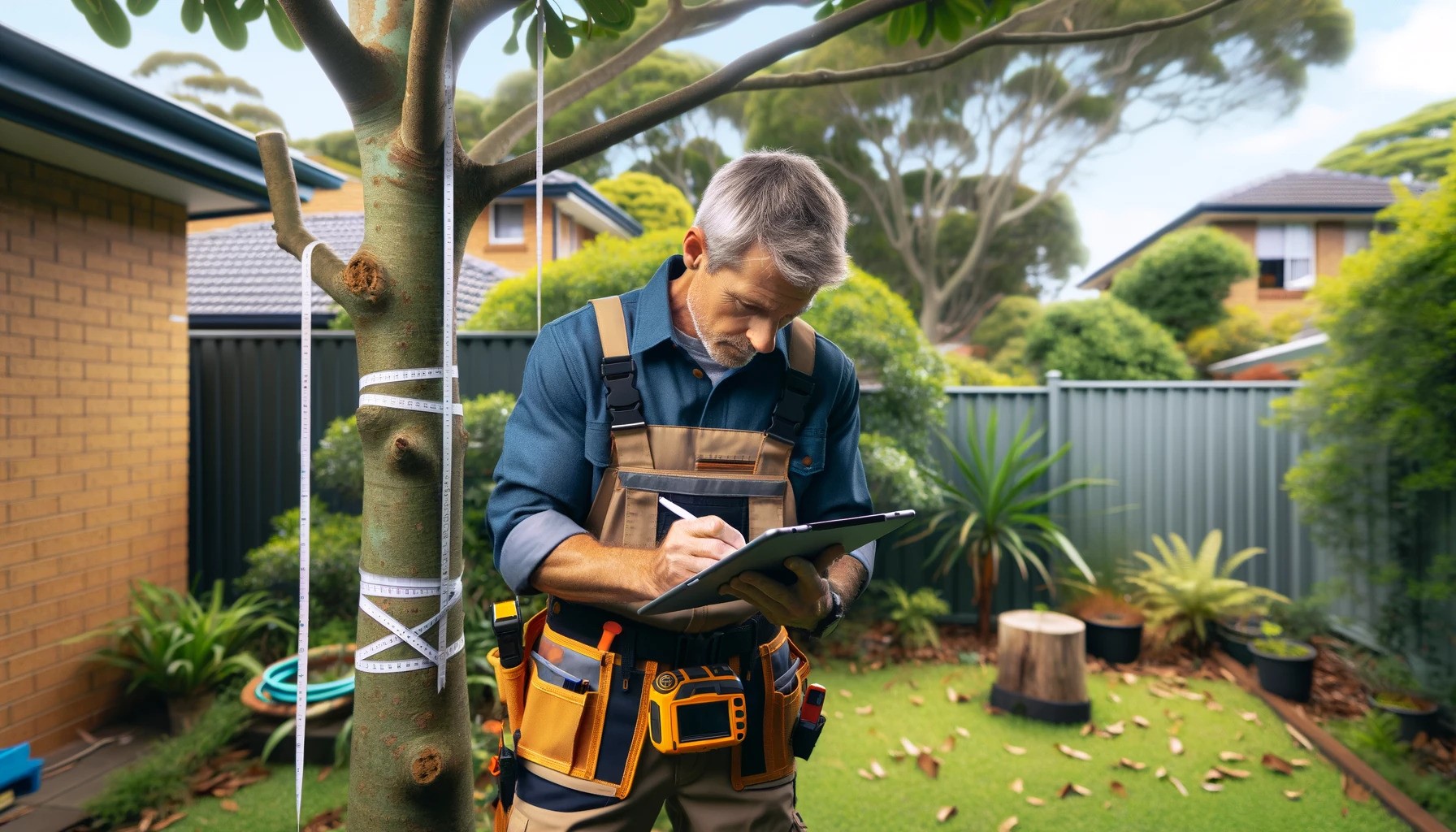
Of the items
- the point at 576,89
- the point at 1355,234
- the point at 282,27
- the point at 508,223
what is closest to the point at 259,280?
the point at 508,223

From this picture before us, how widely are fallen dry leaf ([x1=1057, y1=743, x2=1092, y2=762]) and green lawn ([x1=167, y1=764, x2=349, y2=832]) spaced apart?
3223 millimetres

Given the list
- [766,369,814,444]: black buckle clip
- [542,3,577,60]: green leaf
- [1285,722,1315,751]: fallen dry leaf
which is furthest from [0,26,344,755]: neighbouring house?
[1285,722,1315,751]: fallen dry leaf

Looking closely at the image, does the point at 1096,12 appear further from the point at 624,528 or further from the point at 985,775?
the point at 624,528

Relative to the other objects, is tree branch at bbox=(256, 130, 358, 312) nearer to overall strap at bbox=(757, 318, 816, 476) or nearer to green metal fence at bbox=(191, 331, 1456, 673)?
overall strap at bbox=(757, 318, 816, 476)

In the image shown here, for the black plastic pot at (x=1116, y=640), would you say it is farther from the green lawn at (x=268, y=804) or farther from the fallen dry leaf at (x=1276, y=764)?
the green lawn at (x=268, y=804)

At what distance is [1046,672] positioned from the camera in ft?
15.1

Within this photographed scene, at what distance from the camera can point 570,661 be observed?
1.55m

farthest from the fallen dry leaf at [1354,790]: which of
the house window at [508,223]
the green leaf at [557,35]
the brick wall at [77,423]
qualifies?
the house window at [508,223]

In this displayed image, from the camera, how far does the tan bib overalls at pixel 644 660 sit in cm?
151

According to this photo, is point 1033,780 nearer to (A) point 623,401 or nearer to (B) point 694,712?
(B) point 694,712

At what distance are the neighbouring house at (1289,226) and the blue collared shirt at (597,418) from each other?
69.0ft

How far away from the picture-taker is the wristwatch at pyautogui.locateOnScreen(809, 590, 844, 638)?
1565 millimetres

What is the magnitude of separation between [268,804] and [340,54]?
3.28 meters

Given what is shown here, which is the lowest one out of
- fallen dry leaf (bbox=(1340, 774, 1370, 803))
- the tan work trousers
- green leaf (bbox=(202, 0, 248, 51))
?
fallen dry leaf (bbox=(1340, 774, 1370, 803))
